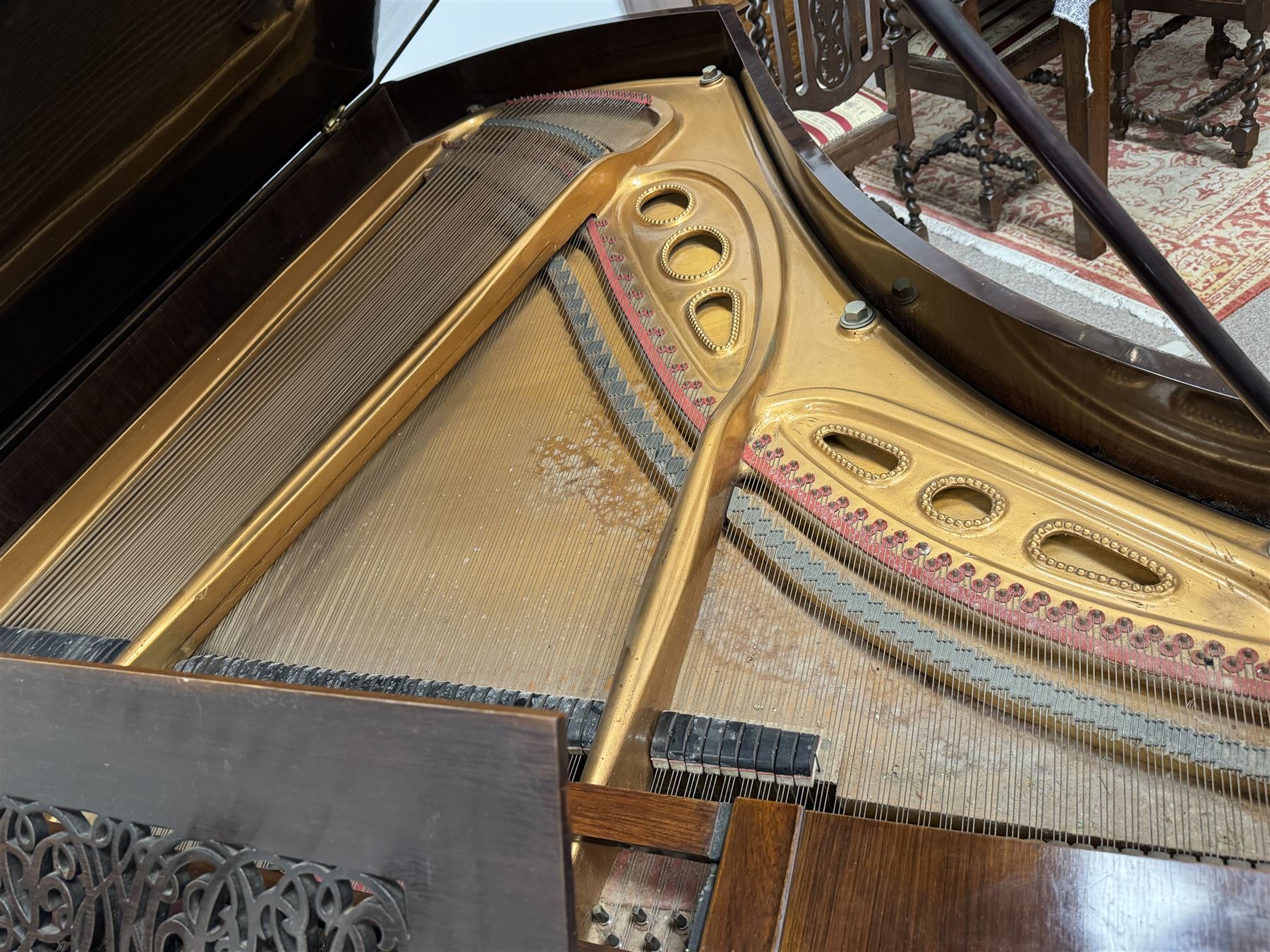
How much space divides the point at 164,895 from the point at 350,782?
0.70 ft

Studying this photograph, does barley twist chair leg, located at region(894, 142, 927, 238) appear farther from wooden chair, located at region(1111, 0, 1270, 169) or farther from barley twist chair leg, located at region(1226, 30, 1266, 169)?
barley twist chair leg, located at region(1226, 30, 1266, 169)

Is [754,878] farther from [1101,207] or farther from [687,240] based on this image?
[687,240]

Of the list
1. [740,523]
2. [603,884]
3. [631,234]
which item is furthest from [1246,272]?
[603,884]

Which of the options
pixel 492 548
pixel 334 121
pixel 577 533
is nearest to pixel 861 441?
pixel 577 533

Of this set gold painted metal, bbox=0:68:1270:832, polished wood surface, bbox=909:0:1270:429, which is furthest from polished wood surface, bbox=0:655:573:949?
polished wood surface, bbox=909:0:1270:429

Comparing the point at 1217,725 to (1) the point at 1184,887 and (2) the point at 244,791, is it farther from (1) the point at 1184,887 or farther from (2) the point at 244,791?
(2) the point at 244,791

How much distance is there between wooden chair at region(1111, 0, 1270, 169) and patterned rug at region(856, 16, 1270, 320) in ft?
0.28

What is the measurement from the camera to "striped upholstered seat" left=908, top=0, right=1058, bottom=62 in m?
4.45

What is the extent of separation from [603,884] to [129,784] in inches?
19.0

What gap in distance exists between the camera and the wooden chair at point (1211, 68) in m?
3.98

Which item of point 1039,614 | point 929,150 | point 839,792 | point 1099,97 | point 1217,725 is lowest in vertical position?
point 839,792

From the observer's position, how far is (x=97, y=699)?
956mm

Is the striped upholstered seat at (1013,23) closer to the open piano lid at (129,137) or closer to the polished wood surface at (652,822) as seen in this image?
the open piano lid at (129,137)

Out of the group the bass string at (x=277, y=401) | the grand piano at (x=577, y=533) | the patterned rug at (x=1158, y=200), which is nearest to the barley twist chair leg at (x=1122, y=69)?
the patterned rug at (x=1158, y=200)
